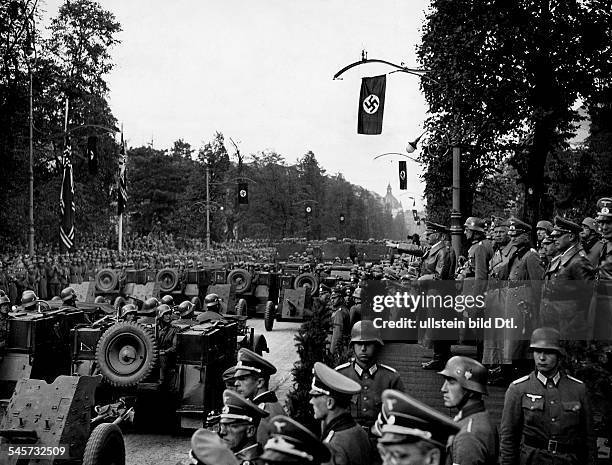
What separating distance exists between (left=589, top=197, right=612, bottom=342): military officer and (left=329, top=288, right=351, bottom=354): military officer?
4651mm

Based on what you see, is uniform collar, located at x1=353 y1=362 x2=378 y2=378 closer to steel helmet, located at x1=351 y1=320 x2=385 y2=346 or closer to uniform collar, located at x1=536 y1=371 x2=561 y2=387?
steel helmet, located at x1=351 y1=320 x2=385 y2=346

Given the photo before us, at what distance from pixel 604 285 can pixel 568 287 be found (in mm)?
351

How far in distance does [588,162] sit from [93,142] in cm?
1786

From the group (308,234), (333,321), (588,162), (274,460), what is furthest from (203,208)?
(274,460)

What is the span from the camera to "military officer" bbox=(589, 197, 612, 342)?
7227mm

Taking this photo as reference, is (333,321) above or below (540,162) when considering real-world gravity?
below

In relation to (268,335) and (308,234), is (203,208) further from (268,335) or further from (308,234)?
(268,335)

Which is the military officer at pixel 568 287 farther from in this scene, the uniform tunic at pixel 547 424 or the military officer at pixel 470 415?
the military officer at pixel 470 415

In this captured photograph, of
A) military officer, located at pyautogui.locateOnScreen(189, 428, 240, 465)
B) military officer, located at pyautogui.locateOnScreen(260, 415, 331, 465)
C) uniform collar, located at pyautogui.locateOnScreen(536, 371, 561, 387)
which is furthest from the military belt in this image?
military officer, located at pyautogui.locateOnScreen(189, 428, 240, 465)

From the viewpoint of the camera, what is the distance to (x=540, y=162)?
2150 centimetres

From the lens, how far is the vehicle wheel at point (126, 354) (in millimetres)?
10500

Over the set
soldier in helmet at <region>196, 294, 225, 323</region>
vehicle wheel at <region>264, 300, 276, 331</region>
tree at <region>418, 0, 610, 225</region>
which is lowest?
vehicle wheel at <region>264, 300, 276, 331</region>

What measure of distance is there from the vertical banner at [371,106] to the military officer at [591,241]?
249 inches

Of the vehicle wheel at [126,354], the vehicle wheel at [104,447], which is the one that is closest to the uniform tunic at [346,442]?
the vehicle wheel at [104,447]
